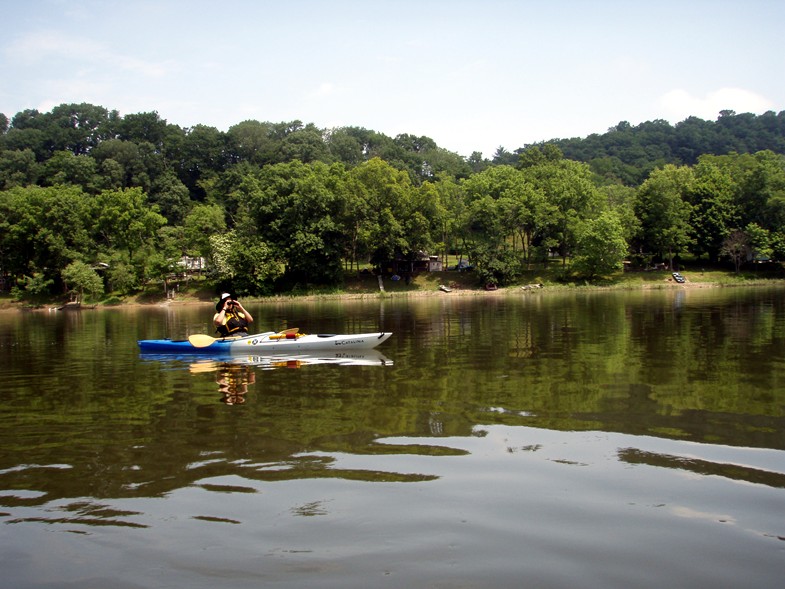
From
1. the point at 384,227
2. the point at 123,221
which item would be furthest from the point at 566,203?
the point at 123,221

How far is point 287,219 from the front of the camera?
2490 inches

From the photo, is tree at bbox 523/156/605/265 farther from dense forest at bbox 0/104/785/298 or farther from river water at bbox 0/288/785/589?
river water at bbox 0/288/785/589

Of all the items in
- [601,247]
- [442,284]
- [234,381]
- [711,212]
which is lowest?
[234,381]

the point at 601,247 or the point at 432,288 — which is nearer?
the point at 601,247

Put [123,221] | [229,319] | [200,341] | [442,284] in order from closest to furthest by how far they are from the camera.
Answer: [200,341], [229,319], [442,284], [123,221]

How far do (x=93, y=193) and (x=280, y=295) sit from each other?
54057mm

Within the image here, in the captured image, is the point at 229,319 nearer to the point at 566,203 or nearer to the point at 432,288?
the point at 432,288

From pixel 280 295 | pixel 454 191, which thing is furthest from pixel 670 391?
pixel 454 191

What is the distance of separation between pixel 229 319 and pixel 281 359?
3.08 m

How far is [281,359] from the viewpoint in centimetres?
1930

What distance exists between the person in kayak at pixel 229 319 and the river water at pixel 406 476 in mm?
4750

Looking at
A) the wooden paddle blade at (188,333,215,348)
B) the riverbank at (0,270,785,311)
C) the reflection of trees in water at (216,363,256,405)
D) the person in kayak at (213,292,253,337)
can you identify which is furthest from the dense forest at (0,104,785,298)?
the reflection of trees in water at (216,363,256,405)

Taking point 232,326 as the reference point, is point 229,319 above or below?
above

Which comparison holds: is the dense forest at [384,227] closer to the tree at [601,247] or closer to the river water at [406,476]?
the tree at [601,247]
